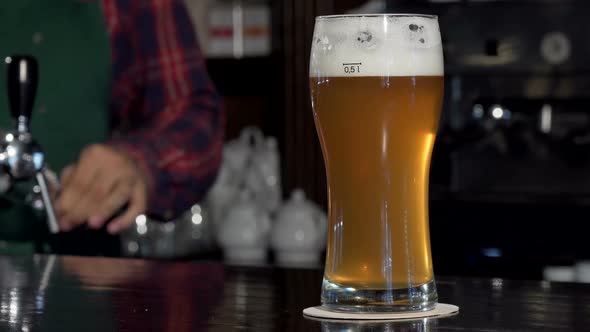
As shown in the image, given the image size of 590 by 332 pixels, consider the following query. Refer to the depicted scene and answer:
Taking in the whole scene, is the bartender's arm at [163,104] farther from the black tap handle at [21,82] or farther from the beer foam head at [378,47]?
the beer foam head at [378,47]

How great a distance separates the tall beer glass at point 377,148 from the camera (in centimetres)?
84

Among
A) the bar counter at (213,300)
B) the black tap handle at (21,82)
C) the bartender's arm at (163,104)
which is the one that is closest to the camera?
the bar counter at (213,300)

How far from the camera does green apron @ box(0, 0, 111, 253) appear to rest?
2.11 meters

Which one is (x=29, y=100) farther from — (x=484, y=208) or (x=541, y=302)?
(x=484, y=208)

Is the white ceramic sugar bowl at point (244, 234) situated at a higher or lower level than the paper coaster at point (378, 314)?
lower

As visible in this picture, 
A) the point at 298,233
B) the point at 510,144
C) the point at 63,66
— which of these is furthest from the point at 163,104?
the point at 510,144

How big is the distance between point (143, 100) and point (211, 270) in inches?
42.1

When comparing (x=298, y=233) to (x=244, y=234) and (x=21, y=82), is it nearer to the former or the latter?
(x=244, y=234)

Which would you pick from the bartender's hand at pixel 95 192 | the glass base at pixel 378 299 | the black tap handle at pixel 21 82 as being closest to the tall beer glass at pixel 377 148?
the glass base at pixel 378 299

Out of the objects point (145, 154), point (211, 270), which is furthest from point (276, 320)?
point (145, 154)

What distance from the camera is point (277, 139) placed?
3.35 metres

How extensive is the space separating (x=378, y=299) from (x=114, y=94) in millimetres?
1388

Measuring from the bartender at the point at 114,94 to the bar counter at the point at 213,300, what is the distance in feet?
2.93

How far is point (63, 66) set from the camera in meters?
2.15
